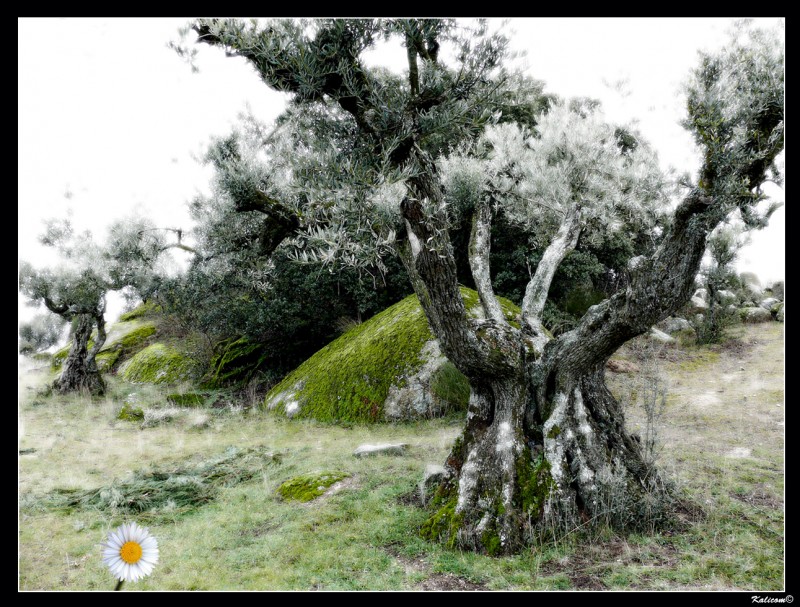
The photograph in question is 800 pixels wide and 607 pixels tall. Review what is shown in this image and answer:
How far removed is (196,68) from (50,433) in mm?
10042

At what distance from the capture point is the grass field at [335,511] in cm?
475

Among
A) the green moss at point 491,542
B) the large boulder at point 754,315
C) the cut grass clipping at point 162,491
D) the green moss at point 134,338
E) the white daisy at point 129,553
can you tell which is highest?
the large boulder at point 754,315

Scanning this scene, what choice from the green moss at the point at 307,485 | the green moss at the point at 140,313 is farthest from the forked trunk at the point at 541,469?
the green moss at the point at 140,313

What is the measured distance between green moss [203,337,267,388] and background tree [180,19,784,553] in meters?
13.0

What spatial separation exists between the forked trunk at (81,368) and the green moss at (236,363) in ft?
12.8

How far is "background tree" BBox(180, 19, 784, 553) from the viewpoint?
503 centimetres

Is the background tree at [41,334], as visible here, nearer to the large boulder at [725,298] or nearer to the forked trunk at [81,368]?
the forked trunk at [81,368]

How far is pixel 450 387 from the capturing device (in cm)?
1234

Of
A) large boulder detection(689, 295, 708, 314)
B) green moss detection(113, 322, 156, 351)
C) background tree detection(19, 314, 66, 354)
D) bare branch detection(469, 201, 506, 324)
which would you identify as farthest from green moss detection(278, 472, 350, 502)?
background tree detection(19, 314, 66, 354)

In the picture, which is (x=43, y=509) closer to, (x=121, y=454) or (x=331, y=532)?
(x=121, y=454)

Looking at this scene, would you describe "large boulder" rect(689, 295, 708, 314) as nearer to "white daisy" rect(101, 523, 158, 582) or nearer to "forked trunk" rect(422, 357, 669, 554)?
"forked trunk" rect(422, 357, 669, 554)

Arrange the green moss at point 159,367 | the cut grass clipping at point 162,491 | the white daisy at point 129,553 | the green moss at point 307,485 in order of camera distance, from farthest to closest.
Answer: the green moss at point 159,367 < the green moss at point 307,485 < the cut grass clipping at point 162,491 < the white daisy at point 129,553

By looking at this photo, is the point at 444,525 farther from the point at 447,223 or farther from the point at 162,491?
the point at 162,491
